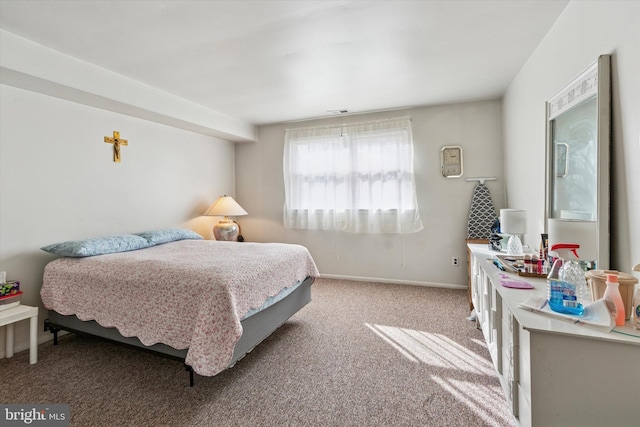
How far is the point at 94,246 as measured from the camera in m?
2.51

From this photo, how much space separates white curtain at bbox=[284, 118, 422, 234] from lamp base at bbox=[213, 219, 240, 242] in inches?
33.2

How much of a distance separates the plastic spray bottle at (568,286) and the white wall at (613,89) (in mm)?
259

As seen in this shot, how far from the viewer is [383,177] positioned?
4090 millimetres

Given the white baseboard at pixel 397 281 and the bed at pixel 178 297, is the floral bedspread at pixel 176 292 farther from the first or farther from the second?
the white baseboard at pixel 397 281

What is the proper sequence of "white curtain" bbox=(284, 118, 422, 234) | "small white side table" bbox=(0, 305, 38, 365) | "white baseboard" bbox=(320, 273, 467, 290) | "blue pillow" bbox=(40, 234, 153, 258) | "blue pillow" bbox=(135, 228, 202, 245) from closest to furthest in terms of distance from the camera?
"small white side table" bbox=(0, 305, 38, 365), "blue pillow" bbox=(40, 234, 153, 258), "blue pillow" bbox=(135, 228, 202, 245), "white baseboard" bbox=(320, 273, 467, 290), "white curtain" bbox=(284, 118, 422, 234)

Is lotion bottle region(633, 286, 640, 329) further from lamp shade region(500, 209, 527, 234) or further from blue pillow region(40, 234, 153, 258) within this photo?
blue pillow region(40, 234, 153, 258)

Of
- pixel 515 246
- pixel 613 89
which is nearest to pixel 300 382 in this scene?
pixel 515 246

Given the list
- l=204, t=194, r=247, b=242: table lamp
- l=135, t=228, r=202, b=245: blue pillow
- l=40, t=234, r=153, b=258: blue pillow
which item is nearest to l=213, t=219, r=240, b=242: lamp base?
l=204, t=194, r=247, b=242: table lamp

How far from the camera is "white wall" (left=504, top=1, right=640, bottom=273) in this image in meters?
1.32

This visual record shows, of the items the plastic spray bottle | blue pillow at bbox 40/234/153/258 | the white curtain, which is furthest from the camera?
the white curtain

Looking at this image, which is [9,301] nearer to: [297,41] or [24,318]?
[24,318]

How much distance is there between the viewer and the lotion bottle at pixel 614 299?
110 cm

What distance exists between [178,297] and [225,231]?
2481 millimetres

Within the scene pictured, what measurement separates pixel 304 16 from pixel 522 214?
7.19ft
